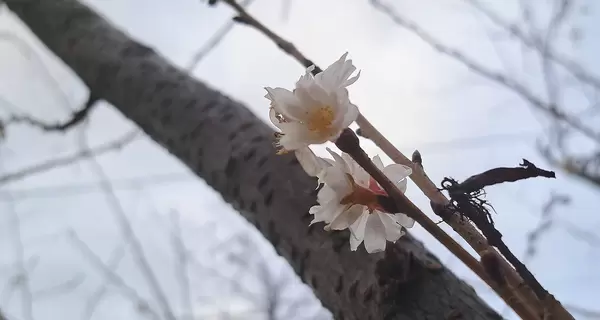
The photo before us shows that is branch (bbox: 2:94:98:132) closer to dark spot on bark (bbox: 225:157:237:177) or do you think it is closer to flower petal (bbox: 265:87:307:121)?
dark spot on bark (bbox: 225:157:237:177)

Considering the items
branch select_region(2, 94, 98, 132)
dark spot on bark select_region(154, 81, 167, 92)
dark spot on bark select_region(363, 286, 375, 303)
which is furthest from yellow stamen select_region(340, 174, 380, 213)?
branch select_region(2, 94, 98, 132)

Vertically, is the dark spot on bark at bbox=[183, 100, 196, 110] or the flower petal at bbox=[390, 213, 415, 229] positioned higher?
the flower petal at bbox=[390, 213, 415, 229]

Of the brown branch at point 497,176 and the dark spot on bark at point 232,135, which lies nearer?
the brown branch at point 497,176

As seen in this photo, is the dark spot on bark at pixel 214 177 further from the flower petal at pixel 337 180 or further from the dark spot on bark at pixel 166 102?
the flower petal at pixel 337 180

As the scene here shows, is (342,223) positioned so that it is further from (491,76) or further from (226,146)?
(491,76)

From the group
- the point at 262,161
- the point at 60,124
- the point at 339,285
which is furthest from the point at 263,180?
the point at 60,124

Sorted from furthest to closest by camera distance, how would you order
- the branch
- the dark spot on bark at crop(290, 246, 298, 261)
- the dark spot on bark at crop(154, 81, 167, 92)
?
the branch, the dark spot on bark at crop(154, 81, 167, 92), the dark spot on bark at crop(290, 246, 298, 261)

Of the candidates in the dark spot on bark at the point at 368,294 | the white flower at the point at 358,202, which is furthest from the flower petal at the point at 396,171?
the dark spot on bark at the point at 368,294

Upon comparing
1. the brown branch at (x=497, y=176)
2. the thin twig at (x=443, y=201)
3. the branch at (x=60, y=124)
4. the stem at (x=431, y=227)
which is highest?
the brown branch at (x=497, y=176)
